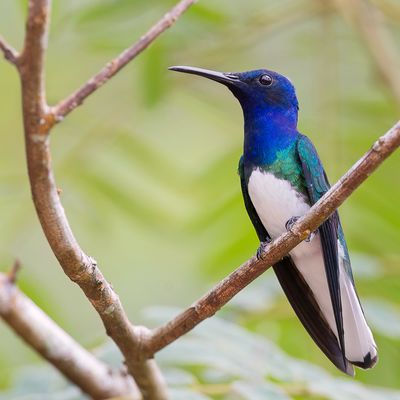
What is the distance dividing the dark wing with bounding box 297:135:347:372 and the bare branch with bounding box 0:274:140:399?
0.86 meters

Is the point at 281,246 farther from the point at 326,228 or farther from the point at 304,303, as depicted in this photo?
the point at 304,303

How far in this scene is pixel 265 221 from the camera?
10.7 feet

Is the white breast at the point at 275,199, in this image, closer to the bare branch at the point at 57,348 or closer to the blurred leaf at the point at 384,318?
the blurred leaf at the point at 384,318

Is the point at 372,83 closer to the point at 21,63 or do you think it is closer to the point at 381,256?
the point at 381,256

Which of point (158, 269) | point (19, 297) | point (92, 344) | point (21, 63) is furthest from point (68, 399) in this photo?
point (158, 269)

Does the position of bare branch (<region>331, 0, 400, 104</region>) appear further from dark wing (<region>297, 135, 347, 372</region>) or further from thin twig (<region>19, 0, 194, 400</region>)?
thin twig (<region>19, 0, 194, 400</region>)

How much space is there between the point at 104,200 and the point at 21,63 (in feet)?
10.1

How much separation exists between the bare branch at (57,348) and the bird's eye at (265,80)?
4.09ft

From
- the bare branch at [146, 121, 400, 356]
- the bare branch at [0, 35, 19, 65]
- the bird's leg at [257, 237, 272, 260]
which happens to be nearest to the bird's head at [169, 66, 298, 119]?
the bird's leg at [257, 237, 272, 260]

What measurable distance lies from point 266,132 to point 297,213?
1.11ft

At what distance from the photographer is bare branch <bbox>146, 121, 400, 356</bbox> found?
200cm

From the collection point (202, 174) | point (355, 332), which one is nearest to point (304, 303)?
point (355, 332)

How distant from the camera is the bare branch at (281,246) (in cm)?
200

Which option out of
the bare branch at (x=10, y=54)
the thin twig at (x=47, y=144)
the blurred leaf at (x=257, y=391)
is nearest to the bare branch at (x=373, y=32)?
the blurred leaf at (x=257, y=391)
